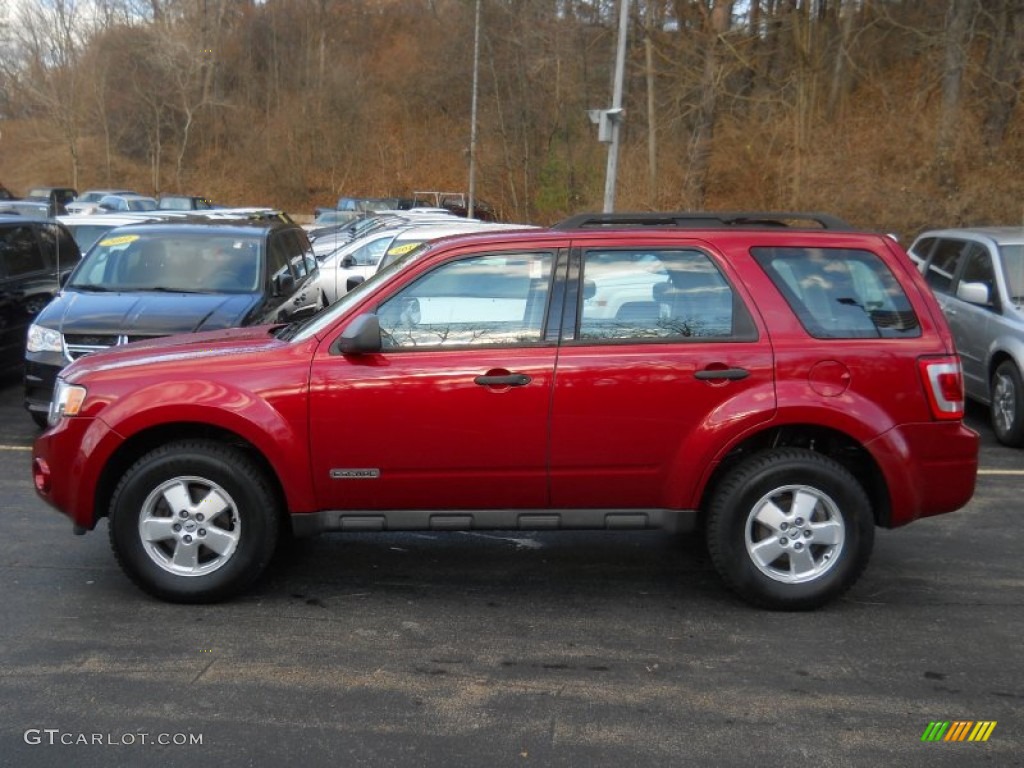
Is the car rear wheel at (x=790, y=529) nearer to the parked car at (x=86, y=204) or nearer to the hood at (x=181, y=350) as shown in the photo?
the hood at (x=181, y=350)

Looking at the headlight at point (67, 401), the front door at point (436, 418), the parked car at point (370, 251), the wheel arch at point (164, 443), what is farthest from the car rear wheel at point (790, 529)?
the parked car at point (370, 251)

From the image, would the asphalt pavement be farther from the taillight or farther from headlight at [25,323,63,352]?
headlight at [25,323,63,352]

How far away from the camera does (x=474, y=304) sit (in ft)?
16.7

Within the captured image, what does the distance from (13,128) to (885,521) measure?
67777 mm

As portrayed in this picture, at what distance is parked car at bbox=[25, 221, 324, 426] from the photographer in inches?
321

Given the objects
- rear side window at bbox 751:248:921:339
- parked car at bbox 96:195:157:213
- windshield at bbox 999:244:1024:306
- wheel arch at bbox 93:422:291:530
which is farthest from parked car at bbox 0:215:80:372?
parked car at bbox 96:195:157:213

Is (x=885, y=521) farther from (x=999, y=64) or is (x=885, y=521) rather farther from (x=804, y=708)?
(x=999, y=64)

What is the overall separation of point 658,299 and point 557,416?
793 millimetres

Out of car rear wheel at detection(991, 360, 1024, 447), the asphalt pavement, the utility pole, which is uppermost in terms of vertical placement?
the utility pole

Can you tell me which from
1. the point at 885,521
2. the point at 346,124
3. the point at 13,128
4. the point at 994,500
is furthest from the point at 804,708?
the point at 13,128

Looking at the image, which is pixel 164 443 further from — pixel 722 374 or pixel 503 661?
pixel 722 374

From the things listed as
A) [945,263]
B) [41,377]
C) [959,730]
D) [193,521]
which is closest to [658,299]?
[959,730]

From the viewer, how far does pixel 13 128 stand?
62.7 metres

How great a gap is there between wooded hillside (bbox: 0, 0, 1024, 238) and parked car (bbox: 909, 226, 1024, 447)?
1487cm
